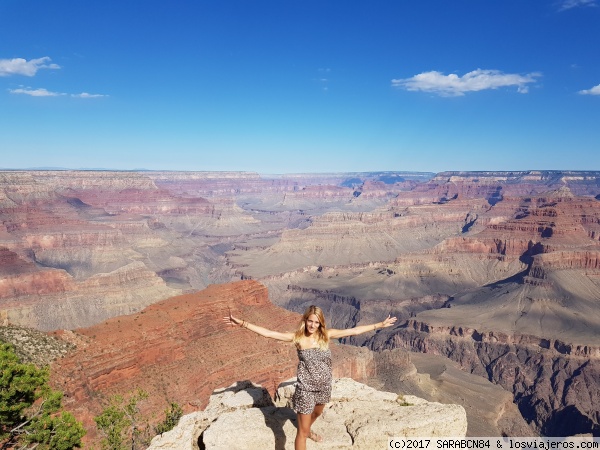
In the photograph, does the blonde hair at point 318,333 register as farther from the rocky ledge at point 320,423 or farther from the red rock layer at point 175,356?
the red rock layer at point 175,356

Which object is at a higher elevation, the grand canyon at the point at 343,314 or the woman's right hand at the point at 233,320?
the woman's right hand at the point at 233,320

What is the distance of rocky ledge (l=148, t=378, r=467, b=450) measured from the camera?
35.5 feet

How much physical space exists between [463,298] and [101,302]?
100.0 metres

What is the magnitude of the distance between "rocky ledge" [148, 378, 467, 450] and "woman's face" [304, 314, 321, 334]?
3.07 m

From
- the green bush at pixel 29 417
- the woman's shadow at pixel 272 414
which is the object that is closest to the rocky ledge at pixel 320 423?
the woman's shadow at pixel 272 414

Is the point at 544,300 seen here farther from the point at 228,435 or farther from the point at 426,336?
the point at 228,435

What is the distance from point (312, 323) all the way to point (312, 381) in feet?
4.41

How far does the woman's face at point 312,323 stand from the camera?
31.2ft

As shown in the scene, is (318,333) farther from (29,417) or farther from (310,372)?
(29,417)

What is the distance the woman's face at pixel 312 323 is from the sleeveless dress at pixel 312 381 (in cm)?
47

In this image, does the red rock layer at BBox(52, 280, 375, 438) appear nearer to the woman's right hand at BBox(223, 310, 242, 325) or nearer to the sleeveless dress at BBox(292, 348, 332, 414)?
the woman's right hand at BBox(223, 310, 242, 325)

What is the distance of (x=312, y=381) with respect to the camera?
980 cm

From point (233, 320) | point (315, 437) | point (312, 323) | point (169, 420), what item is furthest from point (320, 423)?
point (169, 420)

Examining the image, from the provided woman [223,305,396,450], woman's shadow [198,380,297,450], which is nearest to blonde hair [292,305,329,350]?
woman [223,305,396,450]
